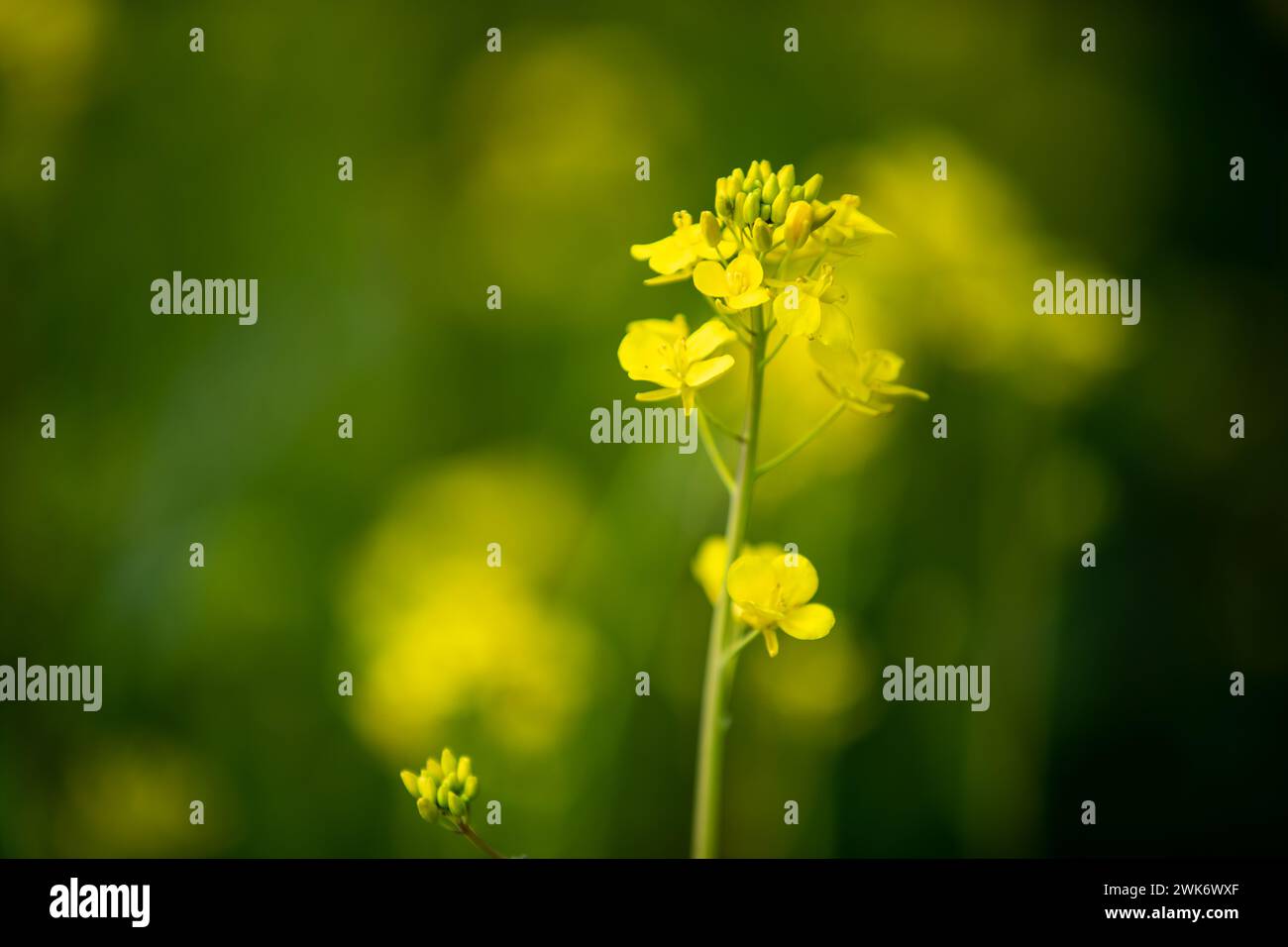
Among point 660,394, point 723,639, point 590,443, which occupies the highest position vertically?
point 590,443

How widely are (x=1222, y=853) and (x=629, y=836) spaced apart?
1.07 m

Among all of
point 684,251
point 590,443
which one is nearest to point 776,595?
point 684,251

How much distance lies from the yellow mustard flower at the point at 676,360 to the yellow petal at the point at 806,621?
21cm

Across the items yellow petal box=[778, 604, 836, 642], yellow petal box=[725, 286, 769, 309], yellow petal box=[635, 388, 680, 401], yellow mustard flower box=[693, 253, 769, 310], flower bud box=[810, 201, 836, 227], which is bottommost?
yellow petal box=[778, 604, 836, 642]

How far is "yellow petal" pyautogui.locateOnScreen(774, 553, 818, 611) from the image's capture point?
33.2 inches

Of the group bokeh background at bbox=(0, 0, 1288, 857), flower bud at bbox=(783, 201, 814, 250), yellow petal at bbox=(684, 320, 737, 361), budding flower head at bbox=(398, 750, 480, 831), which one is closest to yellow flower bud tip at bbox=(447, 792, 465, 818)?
budding flower head at bbox=(398, 750, 480, 831)

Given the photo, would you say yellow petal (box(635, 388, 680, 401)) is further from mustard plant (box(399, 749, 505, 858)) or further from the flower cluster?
mustard plant (box(399, 749, 505, 858))

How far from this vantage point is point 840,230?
2.83ft

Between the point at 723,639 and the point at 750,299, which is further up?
the point at 750,299

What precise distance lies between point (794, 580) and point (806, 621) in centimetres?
4

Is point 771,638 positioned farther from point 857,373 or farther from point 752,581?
point 857,373

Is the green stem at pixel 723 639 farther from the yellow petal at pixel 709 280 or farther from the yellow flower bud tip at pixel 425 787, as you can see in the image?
the yellow flower bud tip at pixel 425 787

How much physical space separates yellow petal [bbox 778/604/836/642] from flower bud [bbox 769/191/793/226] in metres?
0.35

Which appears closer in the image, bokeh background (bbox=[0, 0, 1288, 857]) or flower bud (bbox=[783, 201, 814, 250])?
flower bud (bbox=[783, 201, 814, 250])
